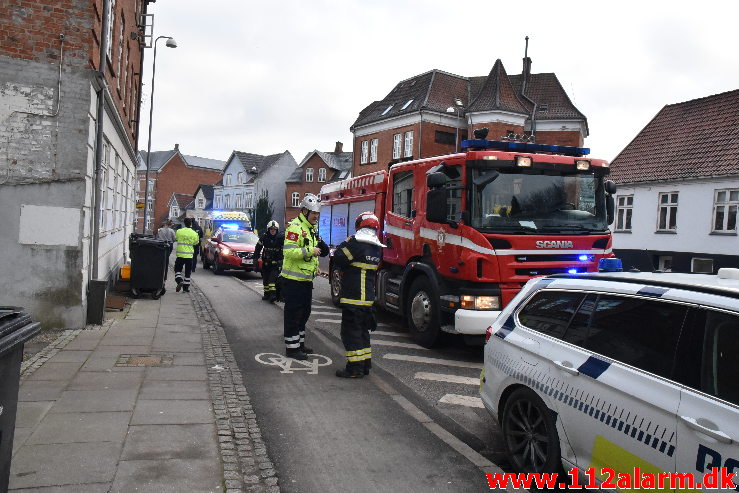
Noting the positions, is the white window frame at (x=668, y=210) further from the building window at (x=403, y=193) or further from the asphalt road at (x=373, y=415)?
the asphalt road at (x=373, y=415)

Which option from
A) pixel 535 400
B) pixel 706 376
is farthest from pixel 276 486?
pixel 706 376

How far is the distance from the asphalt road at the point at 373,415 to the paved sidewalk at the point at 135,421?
0.29 metres

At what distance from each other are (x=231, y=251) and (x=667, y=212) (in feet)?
55.2

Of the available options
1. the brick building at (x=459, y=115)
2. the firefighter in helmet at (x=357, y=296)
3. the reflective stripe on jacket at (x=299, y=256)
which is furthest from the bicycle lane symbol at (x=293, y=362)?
the brick building at (x=459, y=115)

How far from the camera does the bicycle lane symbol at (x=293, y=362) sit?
7.21m

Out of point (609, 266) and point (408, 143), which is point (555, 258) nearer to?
point (609, 266)

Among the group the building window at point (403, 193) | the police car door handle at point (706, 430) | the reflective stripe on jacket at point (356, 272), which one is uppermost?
the building window at point (403, 193)

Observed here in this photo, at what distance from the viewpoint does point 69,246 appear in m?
8.68

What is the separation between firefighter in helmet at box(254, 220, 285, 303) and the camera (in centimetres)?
1305

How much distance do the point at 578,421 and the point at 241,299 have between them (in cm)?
1116

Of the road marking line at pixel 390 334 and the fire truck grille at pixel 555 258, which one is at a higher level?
the fire truck grille at pixel 555 258

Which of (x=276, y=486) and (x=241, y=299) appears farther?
(x=241, y=299)

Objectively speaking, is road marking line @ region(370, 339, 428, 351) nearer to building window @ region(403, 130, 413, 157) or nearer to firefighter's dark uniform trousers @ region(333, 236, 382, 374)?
firefighter's dark uniform trousers @ region(333, 236, 382, 374)

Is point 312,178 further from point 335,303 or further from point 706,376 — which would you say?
point 706,376
